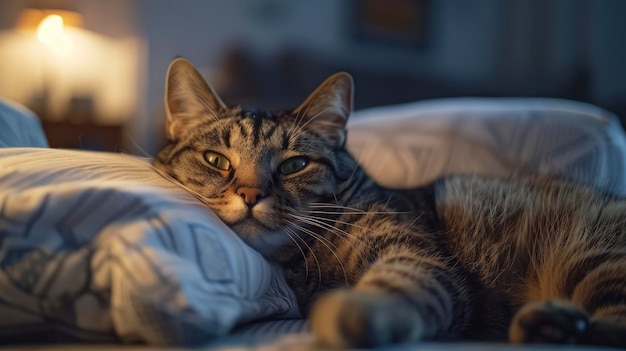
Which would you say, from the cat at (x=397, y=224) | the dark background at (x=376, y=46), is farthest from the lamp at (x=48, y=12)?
the cat at (x=397, y=224)

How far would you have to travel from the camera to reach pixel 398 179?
1.46 metres

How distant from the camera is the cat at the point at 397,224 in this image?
0.86 meters

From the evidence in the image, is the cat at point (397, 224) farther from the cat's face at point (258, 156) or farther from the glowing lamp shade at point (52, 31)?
the glowing lamp shade at point (52, 31)

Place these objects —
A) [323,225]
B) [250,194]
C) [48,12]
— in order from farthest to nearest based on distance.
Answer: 1. [48,12]
2. [323,225]
3. [250,194]

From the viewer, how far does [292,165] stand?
1.08 m

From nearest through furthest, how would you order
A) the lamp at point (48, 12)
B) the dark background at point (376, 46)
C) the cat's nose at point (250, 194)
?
1. the cat's nose at point (250, 194)
2. the lamp at point (48, 12)
3. the dark background at point (376, 46)

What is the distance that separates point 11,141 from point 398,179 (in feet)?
2.89

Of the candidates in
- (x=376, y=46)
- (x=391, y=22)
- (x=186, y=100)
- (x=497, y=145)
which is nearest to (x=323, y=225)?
(x=186, y=100)

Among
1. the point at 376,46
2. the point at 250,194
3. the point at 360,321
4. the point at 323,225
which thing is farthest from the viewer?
the point at 376,46

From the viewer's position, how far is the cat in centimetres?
86

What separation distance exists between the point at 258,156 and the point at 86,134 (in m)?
2.46

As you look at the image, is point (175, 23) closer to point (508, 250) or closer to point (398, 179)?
point (398, 179)

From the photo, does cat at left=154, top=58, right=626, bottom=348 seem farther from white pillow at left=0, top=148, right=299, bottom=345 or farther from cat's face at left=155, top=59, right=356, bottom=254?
white pillow at left=0, top=148, right=299, bottom=345

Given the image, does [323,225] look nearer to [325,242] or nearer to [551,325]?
[325,242]
